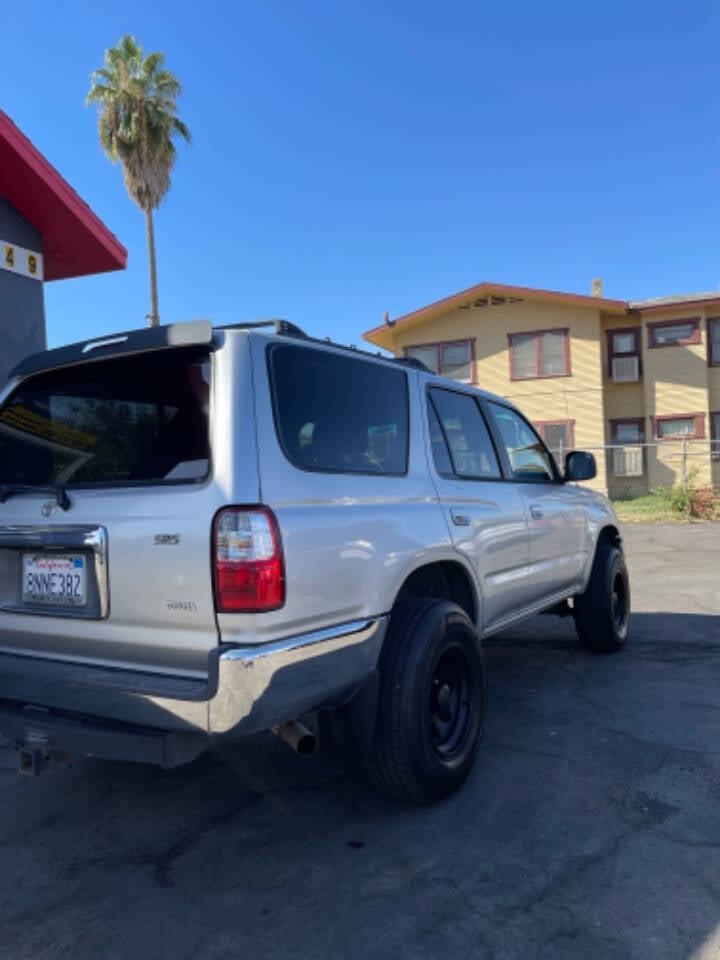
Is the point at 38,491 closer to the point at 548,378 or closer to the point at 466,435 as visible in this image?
the point at 466,435

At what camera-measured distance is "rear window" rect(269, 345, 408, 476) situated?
279 centimetres

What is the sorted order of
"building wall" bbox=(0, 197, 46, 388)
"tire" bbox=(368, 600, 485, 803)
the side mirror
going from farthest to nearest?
"building wall" bbox=(0, 197, 46, 388)
the side mirror
"tire" bbox=(368, 600, 485, 803)

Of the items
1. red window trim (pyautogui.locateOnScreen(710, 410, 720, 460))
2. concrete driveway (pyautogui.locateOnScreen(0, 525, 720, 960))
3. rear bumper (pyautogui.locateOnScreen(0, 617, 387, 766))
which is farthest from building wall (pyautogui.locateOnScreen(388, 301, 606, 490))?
rear bumper (pyautogui.locateOnScreen(0, 617, 387, 766))

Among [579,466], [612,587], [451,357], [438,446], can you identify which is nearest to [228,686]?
[438,446]

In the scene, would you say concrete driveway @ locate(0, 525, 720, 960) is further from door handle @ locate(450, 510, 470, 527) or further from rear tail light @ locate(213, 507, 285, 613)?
door handle @ locate(450, 510, 470, 527)

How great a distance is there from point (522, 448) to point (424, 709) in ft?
7.61

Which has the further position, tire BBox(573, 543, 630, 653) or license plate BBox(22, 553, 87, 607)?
tire BBox(573, 543, 630, 653)

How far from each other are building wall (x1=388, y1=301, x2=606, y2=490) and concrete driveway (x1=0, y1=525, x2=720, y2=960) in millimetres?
18557

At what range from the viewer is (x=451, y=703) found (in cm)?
352

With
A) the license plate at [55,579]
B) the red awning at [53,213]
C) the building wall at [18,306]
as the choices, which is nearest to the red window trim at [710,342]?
the red awning at [53,213]

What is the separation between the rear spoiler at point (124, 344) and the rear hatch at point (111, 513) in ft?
0.15

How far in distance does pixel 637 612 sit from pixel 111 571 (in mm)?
6083

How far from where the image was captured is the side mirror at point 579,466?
5.35 metres

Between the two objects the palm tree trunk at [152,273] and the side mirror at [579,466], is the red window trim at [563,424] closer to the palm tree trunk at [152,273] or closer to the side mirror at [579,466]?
the palm tree trunk at [152,273]
